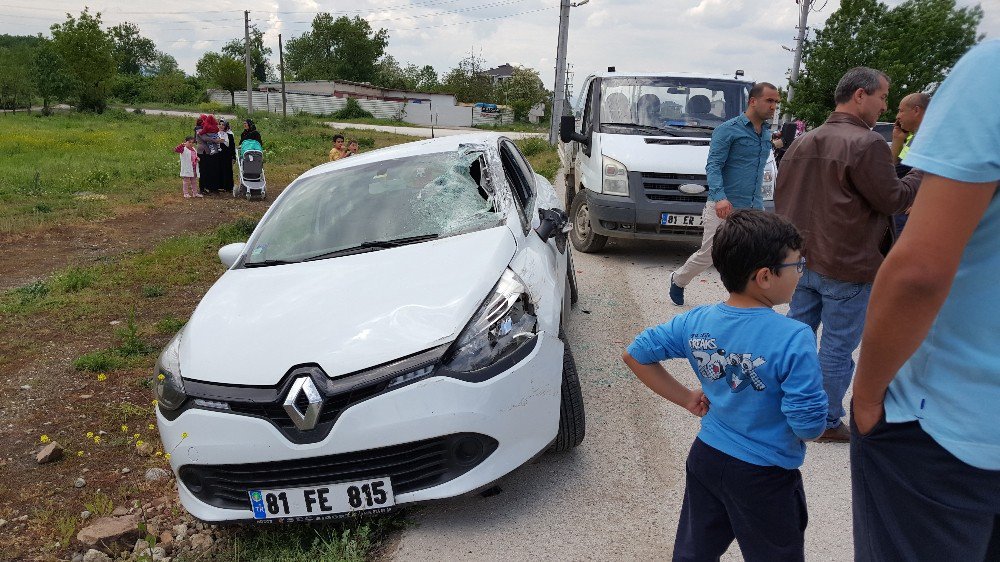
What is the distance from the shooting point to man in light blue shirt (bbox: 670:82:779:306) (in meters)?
5.64

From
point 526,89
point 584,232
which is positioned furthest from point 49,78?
point 584,232

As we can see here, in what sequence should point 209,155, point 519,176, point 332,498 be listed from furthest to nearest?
point 209,155, point 519,176, point 332,498

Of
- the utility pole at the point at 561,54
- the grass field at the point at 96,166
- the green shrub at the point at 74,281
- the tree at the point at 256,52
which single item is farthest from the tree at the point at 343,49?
the green shrub at the point at 74,281

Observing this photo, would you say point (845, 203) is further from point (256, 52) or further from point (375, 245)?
point (256, 52)

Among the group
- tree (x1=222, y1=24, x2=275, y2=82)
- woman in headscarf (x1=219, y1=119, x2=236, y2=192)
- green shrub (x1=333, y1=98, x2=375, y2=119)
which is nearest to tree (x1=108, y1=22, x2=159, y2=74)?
tree (x1=222, y1=24, x2=275, y2=82)

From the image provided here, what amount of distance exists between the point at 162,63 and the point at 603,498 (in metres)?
140

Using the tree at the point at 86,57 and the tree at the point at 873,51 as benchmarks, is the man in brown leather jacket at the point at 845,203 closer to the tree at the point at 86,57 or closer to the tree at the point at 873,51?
the tree at the point at 873,51

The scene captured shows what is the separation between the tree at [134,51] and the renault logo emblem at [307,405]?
385 feet

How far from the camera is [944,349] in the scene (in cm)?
133

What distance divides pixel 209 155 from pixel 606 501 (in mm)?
14408

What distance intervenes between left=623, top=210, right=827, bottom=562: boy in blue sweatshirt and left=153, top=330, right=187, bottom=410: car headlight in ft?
6.90

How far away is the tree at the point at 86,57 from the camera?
164ft

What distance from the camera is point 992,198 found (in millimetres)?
1232

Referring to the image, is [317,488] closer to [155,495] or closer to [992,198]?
[155,495]
